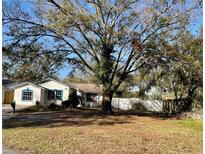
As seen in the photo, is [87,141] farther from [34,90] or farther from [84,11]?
[34,90]

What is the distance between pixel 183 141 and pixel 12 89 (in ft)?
103

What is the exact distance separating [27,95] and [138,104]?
38.2 feet

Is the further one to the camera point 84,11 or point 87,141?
point 84,11

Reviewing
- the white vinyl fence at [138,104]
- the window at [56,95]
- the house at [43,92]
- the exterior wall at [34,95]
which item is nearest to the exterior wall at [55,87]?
the house at [43,92]

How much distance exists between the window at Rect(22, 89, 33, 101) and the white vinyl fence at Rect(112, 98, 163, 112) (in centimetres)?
877

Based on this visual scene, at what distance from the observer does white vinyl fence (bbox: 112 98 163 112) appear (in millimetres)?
35125

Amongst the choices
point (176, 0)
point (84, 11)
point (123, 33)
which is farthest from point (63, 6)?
point (176, 0)

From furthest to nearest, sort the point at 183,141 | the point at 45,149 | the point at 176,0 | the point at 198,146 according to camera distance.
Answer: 1. the point at 176,0
2. the point at 183,141
3. the point at 198,146
4. the point at 45,149

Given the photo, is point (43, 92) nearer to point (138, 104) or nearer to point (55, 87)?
point (55, 87)

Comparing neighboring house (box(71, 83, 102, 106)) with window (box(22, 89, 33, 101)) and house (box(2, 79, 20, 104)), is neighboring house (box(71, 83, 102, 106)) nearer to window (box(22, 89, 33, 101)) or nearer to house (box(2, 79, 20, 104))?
window (box(22, 89, 33, 101))

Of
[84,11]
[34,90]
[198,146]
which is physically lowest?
[198,146]

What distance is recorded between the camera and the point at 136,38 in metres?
21.8

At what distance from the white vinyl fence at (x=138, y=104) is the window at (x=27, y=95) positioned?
8.77 metres

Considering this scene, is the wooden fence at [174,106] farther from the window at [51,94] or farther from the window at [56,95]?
the window at [51,94]
